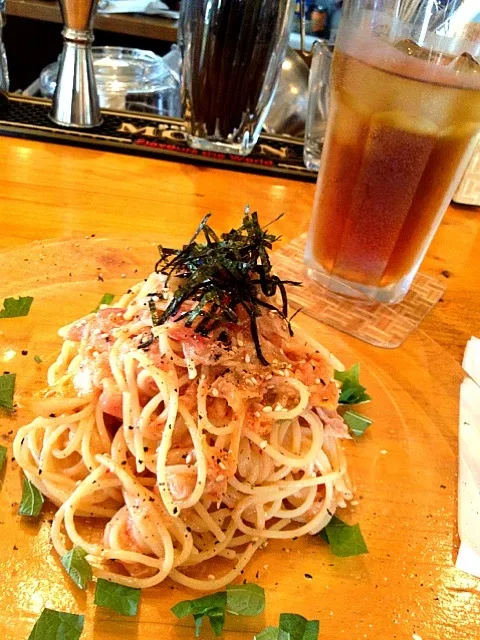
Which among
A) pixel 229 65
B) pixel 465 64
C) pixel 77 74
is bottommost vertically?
pixel 77 74

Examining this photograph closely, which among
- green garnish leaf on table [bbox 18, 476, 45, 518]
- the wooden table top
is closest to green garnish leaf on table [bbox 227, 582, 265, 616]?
green garnish leaf on table [bbox 18, 476, 45, 518]

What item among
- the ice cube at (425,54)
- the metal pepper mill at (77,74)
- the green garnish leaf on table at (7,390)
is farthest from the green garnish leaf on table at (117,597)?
the metal pepper mill at (77,74)

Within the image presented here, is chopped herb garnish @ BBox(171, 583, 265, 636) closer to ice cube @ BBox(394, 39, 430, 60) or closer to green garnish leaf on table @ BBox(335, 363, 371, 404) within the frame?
green garnish leaf on table @ BBox(335, 363, 371, 404)

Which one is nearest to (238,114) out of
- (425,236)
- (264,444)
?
(425,236)

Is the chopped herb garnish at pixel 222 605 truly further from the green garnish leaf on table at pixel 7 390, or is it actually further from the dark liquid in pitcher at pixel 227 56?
the dark liquid in pitcher at pixel 227 56

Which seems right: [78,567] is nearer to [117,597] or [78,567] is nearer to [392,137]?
[117,597]

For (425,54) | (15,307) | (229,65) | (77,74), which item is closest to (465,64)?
(425,54)

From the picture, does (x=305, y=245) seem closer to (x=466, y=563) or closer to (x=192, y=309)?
(x=192, y=309)
